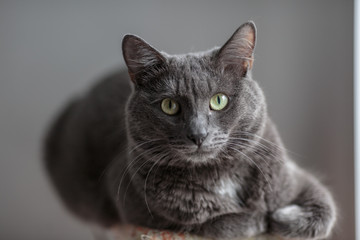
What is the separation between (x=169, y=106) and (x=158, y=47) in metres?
0.96

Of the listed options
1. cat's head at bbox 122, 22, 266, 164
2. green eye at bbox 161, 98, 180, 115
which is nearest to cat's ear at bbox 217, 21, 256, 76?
cat's head at bbox 122, 22, 266, 164

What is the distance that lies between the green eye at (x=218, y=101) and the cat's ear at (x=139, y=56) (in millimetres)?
208

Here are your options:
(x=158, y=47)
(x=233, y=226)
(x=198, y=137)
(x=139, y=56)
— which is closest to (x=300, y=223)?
(x=233, y=226)

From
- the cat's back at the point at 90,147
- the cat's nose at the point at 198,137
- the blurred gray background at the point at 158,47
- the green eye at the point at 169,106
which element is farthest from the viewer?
the blurred gray background at the point at 158,47

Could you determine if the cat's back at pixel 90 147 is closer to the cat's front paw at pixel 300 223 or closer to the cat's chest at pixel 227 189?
the cat's chest at pixel 227 189

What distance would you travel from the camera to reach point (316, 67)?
6.82 ft

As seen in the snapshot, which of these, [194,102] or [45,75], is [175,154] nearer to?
[194,102]

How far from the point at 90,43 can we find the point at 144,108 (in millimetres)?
1261

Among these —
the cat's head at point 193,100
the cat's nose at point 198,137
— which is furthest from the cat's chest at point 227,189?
the cat's nose at point 198,137

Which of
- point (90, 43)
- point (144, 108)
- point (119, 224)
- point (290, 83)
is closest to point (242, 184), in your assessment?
point (144, 108)

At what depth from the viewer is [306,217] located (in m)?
1.32

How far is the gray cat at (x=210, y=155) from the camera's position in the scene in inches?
47.2

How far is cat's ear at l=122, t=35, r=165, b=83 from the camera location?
4.03ft

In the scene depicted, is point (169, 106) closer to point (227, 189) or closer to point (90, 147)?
point (227, 189)
